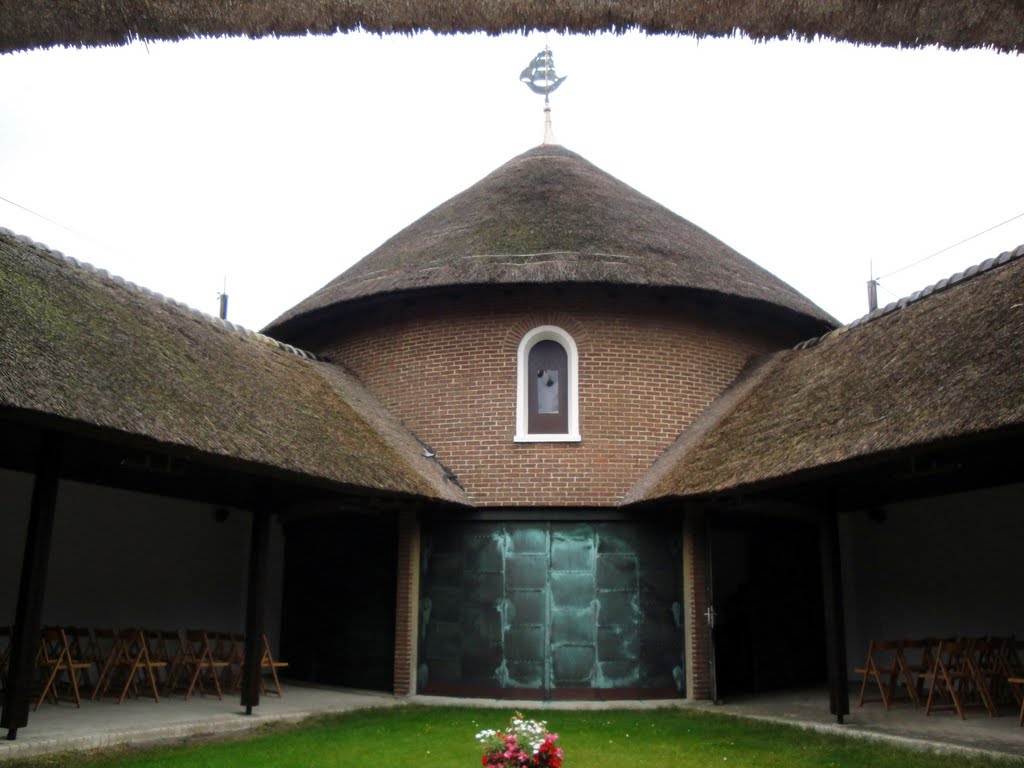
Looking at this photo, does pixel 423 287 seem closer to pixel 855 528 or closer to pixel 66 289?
pixel 66 289

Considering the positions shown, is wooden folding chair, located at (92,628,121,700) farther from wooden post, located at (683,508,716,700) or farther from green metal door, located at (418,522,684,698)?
wooden post, located at (683,508,716,700)

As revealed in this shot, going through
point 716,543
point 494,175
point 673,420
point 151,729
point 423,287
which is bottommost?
point 151,729

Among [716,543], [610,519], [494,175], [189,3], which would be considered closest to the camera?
[189,3]

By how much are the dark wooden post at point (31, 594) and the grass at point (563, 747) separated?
0.59m

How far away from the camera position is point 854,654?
15.7 metres

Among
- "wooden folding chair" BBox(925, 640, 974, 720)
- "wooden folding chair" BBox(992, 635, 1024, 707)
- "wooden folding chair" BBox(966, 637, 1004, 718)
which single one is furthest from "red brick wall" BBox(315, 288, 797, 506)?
"wooden folding chair" BBox(992, 635, 1024, 707)

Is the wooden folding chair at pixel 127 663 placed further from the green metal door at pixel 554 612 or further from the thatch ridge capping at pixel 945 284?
the thatch ridge capping at pixel 945 284

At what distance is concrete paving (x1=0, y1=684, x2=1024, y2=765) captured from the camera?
9016mm

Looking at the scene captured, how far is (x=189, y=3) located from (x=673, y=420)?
10.3 metres

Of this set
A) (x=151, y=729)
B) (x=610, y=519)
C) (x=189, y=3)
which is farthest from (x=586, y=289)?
(x=189, y=3)

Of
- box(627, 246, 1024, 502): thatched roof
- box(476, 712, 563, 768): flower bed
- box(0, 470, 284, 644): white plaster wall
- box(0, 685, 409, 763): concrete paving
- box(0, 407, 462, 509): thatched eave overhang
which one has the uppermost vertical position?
box(627, 246, 1024, 502): thatched roof

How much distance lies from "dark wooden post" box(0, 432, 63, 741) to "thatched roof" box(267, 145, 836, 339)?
22.5 ft

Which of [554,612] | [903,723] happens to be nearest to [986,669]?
[903,723]

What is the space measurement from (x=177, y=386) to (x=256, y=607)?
2739 millimetres
